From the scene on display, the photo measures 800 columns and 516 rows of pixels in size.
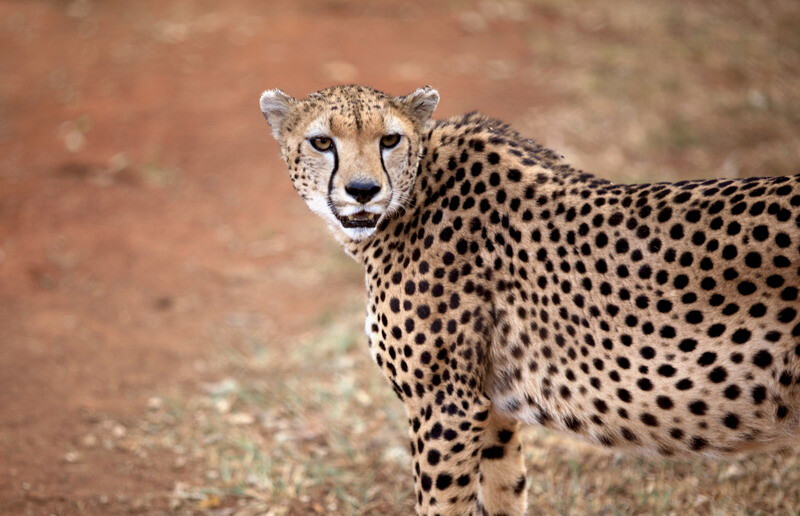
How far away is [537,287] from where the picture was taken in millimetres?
2900

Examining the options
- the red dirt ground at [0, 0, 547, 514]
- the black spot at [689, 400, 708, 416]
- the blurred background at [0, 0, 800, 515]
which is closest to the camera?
the black spot at [689, 400, 708, 416]

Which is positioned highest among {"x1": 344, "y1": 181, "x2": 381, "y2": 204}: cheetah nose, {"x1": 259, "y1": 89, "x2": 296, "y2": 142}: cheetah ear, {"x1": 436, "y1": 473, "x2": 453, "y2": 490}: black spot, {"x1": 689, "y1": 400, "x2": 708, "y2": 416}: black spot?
{"x1": 259, "y1": 89, "x2": 296, "y2": 142}: cheetah ear

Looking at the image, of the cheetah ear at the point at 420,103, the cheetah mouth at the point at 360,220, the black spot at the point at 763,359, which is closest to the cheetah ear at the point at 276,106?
the cheetah ear at the point at 420,103

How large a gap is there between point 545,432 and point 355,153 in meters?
2.10

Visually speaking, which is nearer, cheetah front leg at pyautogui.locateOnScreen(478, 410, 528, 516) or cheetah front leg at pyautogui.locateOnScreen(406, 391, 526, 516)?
cheetah front leg at pyautogui.locateOnScreen(406, 391, 526, 516)

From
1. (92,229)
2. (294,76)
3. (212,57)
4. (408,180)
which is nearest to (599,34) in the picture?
(294,76)

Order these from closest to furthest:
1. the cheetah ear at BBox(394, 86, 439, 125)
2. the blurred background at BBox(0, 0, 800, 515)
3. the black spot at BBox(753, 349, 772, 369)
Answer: the black spot at BBox(753, 349, 772, 369) < the cheetah ear at BBox(394, 86, 439, 125) < the blurred background at BBox(0, 0, 800, 515)

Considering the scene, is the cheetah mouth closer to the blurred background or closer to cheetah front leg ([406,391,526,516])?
cheetah front leg ([406,391,526,516])

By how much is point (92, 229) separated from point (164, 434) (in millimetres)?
2969

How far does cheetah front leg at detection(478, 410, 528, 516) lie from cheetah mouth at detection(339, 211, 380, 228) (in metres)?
0.94

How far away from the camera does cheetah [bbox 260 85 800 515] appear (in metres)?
2.55

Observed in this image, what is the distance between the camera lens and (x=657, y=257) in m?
2.68

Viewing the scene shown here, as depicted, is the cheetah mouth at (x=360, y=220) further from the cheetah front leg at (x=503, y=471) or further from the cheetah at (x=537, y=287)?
the cheetah front leg at (x=503, y=471)

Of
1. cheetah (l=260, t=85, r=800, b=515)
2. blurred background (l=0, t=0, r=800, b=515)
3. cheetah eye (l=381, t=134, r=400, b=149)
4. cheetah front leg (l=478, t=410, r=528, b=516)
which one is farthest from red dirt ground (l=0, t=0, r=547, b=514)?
cheetah eye (l=381, t=134, r=400, b=149)
